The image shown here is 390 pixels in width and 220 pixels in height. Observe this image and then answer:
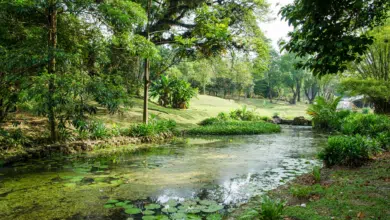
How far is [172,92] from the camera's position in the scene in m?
20.8

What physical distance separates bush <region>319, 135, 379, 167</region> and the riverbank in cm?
21

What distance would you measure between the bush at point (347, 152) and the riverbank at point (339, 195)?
215 mm

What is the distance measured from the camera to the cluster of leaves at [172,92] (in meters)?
20.6

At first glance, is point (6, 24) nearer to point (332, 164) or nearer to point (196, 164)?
point (196, 164)

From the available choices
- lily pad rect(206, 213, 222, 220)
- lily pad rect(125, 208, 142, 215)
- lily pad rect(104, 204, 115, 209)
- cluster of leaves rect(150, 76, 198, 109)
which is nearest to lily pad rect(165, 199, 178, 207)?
lily pad rect(125, 208, 142, 215)

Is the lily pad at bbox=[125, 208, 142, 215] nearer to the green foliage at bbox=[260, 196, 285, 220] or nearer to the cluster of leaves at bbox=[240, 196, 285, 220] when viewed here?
the cluster of leaves at bbox=[240, 196, 285, 220]

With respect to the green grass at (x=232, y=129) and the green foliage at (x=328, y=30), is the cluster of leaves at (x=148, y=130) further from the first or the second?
the green foliage at (x=328, y=30)

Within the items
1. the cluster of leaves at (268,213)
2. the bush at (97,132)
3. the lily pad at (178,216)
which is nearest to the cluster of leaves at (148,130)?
the bush at (97,132)

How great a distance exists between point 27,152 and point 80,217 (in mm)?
5073

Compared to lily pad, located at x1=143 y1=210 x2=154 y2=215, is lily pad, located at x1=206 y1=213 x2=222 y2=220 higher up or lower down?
higher up

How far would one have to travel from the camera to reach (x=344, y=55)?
12.6ft

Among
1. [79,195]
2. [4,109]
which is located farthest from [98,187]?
[4,109]

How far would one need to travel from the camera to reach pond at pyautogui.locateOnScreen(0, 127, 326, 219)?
446 cm

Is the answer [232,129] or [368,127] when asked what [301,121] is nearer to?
[232,129]
